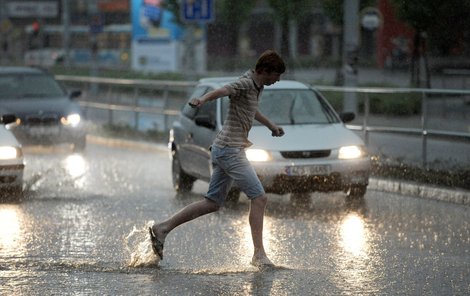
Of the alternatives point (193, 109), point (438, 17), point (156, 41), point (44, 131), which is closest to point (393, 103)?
point (193, 109)

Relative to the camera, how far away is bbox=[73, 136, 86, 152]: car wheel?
71.8 ft

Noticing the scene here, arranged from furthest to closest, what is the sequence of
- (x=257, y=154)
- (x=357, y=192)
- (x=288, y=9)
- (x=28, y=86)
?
(x=288, y=9), (x=28, y=86), (x=357, y=192), (x=257, y=154)

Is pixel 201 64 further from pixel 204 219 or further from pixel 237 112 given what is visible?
pixel 237 112

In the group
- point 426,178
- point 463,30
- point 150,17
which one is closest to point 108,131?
point 463,30

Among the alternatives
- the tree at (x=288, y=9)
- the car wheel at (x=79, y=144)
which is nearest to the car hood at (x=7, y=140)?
the car wheel at (x=79, y=144)

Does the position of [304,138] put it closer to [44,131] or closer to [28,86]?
[44,131]

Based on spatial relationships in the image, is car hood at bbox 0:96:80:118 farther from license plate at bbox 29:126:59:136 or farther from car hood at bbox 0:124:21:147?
car hood at bbox 0:124:21:147

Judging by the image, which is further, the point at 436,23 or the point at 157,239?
the point at 436,23

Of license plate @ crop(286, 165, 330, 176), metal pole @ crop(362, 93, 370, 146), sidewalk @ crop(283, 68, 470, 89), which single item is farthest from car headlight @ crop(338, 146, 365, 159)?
sidewalk @ crop(283, 68, 470, 89)

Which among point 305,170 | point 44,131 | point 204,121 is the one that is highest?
point 204,121

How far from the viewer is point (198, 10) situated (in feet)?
75.0

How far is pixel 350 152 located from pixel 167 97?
11.1m

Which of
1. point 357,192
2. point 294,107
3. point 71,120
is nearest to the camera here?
point 357,192

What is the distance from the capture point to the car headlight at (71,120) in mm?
21734
